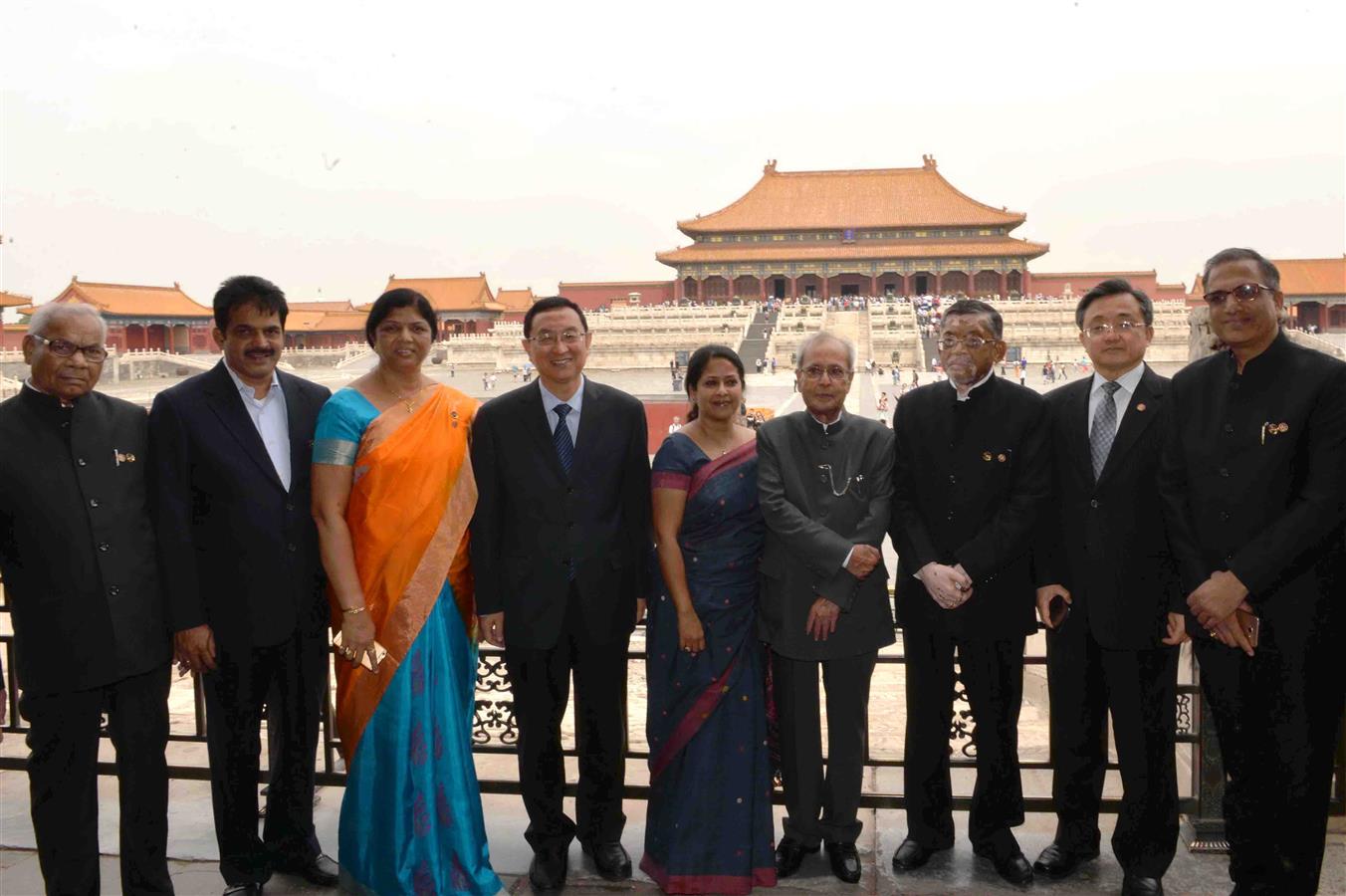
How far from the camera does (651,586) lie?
3.04 meters

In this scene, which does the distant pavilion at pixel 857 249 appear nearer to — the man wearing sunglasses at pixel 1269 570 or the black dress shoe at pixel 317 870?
the man wearing sunglasses at pixel 1269 570

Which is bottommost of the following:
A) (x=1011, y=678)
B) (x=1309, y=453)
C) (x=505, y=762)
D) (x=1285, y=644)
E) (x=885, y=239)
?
(x=505, y=762)

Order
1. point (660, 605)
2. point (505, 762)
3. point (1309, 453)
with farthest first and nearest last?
point (505, 762)
point (660, 605)
point (1309, 453)

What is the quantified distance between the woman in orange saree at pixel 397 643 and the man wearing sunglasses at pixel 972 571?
1.29m

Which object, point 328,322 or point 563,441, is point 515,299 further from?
point 563,441

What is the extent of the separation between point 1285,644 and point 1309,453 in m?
0.48

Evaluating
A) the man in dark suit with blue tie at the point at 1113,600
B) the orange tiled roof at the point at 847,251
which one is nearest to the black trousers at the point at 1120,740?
the man in dark suit with blue tie at the point at 1113,600

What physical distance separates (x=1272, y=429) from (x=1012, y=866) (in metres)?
1.38

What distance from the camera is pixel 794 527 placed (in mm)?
2797

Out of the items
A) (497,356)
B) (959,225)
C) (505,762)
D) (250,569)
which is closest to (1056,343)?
(497,356)

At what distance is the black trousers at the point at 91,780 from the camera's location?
8.52 ft

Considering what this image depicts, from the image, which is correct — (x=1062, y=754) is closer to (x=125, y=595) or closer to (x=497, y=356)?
(x=125, y=595)

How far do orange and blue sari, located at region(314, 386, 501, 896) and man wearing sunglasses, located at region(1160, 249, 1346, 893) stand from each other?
1993mm

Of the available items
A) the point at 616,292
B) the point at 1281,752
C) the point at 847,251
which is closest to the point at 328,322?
the point at 616,292
